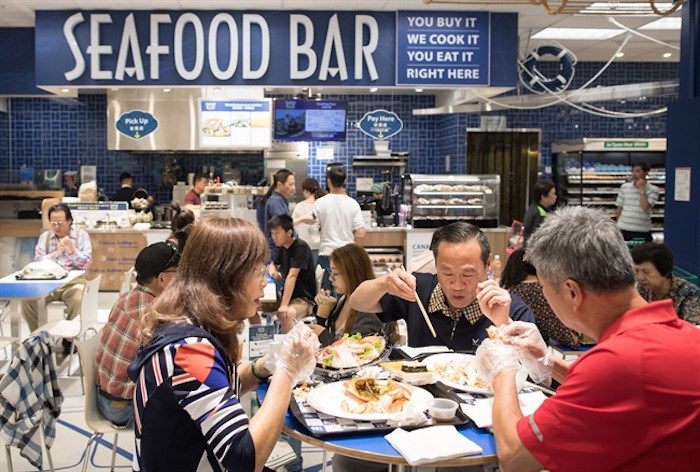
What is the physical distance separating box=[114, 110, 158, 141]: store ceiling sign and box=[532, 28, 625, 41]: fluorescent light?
5.44m

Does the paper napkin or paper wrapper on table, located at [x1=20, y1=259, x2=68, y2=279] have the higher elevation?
the paper napkin

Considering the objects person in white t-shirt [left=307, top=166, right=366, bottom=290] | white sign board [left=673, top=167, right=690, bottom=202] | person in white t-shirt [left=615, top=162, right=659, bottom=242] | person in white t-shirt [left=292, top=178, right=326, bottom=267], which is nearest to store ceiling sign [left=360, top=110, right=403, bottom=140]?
person in white t-shirt [left=292, top=178, right=326, bottom=267]

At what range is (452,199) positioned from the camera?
9562mm

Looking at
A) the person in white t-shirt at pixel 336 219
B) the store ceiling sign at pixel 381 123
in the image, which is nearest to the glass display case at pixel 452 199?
the store ceiling sign at pixel 381 123

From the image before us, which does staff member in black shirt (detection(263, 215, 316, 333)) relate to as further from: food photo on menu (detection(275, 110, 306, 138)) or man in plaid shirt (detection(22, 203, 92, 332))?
food photo on menu (detection(275, 110, 306, 138))

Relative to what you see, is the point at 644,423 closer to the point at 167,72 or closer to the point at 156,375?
the point at 156,375

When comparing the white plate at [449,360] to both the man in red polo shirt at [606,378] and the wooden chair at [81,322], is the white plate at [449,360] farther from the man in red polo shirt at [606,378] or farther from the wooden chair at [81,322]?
the wooden chair at [81,322]

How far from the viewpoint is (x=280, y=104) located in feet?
36.1

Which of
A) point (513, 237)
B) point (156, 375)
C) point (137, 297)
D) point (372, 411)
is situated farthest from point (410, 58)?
point (156, 375)

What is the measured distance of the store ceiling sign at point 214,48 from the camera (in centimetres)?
660

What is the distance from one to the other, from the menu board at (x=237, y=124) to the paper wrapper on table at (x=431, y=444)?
8.97 meters

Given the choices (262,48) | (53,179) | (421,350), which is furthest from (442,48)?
(53,179)

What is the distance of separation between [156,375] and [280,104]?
9484 millimetres

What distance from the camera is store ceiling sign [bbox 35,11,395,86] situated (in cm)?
660
